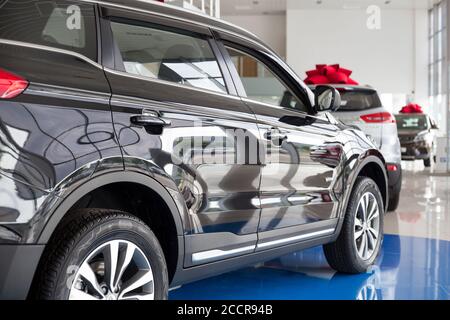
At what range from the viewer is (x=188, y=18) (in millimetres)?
2570

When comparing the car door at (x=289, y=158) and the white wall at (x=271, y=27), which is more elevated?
the white wall at (x=271, y=27)

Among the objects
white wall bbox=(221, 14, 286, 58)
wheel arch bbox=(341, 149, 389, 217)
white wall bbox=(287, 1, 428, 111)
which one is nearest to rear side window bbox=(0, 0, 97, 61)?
wheel arch bbox=(341, 149, 389, 217)

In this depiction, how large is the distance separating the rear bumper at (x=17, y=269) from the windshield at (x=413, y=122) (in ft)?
48.4

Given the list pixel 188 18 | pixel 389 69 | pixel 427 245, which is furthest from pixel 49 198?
pixel 389 69

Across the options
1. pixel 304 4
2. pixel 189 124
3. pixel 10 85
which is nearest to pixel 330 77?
pixel 189 124

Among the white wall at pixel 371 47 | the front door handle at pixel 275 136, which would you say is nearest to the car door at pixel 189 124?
the front door handle at pixel 275 136

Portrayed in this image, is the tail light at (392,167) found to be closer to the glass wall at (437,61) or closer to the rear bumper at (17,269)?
the rear bumper at (17,269)

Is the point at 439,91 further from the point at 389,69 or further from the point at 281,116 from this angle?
the point at 281,116

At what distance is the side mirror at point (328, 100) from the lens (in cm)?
329

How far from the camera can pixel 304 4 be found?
25.1 metres

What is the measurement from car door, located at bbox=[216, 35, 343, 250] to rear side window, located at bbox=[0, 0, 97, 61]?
808 mm

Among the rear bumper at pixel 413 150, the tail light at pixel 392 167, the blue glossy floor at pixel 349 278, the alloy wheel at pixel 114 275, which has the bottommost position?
the blue glossy floor at pixel 349 278

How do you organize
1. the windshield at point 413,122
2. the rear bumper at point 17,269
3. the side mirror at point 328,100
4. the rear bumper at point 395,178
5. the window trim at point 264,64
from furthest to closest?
the windshield at point 413,122 < the rear bumper at point 395,178 < the side mirror at point 328,100 < the window trim at point 264,64 < the rear bumper at point 17,269
